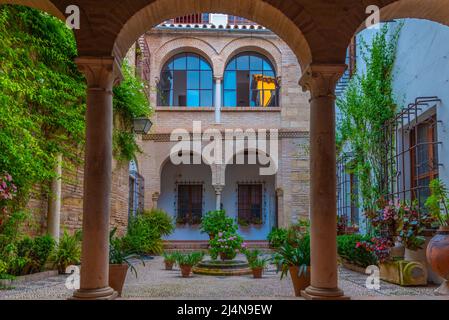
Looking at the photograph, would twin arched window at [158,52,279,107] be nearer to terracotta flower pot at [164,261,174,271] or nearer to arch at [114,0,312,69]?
terracotta flower pot at [164,261,174,271]

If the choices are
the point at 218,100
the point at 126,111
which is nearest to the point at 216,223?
the point at 126,111

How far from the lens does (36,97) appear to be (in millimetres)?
7387

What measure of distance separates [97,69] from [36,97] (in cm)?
305

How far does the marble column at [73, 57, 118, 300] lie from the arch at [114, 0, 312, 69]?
0.35 m

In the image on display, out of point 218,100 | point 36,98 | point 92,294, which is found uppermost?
point 218,100

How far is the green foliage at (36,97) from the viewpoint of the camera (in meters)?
6.60

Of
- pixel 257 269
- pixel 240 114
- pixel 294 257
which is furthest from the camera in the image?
pixel 240 114

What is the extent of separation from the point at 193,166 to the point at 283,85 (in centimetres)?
492

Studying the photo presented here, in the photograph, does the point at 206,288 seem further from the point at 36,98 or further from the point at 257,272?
the point at 36,98

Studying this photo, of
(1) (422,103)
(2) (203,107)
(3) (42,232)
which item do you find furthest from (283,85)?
(3) (42,232)

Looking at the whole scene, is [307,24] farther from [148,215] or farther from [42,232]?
[148,215]

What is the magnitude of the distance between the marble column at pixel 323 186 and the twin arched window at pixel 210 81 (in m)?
12.6

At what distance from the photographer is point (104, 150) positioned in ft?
15.6

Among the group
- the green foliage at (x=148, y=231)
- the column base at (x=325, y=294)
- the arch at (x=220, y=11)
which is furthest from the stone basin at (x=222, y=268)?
the arch at (x=220, y=11)
